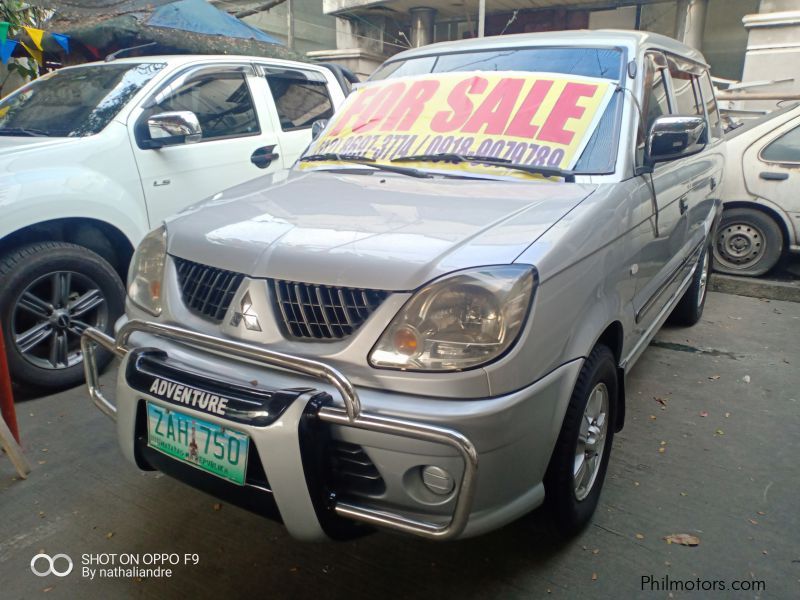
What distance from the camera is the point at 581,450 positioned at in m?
2.31

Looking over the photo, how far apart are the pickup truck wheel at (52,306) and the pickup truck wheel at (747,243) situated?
16.9 ft

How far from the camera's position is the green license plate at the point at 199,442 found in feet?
5.93

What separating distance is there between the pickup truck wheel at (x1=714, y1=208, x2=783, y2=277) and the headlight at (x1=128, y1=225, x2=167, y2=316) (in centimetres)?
526

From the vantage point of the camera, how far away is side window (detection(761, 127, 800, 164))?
5613mm

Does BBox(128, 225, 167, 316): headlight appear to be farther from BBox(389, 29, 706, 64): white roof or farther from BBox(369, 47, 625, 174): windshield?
BBox(389, 29, 706, 64): white roof

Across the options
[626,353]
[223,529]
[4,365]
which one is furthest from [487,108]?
[4,365]

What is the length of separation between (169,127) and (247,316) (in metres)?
2.37

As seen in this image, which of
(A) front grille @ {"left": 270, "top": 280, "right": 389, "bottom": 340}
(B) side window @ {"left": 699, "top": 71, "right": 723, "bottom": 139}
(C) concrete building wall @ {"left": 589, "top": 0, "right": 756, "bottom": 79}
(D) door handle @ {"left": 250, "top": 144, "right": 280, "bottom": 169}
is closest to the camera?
(A) front grille @ {"left": 270, "top": 280, "right": 389, "bottom": 340}

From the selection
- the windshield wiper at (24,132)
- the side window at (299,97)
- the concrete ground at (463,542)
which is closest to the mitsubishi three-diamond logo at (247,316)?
the concrete ground at (463,542)

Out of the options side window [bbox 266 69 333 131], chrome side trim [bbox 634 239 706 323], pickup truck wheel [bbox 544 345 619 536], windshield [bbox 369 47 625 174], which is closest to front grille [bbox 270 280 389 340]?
pickup truck wheel [bbox 544 345 619 536]

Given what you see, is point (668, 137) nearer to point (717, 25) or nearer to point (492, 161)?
point (492, 161)

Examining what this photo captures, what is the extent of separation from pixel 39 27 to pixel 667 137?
8.52 metres

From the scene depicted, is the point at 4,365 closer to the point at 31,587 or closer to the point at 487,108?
the point at 31,587

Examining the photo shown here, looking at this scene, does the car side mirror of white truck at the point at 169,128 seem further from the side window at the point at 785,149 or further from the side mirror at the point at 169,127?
the side window at the point at 785,149
